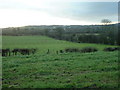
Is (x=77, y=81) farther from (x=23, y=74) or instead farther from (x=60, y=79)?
(x=23, y=74)

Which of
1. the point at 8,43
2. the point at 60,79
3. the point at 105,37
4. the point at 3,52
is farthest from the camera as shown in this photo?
the point at 105,37

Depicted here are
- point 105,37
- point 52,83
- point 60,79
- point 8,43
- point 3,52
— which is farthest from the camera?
point 105,37

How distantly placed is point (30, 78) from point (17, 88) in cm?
86

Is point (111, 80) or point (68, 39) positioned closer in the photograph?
point (111, 80)

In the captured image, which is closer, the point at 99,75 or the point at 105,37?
the point at 99,75

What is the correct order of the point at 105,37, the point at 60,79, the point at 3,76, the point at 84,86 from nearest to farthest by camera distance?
the point at 84,86 < the point at 60,79 < the point at 3,76 < the point at 105,37

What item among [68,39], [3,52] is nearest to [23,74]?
[3,52]

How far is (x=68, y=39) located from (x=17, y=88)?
56.3 feet

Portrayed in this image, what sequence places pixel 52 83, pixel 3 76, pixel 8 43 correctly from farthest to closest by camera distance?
pixel 8 43
pixel 3 76
pixel 52 83

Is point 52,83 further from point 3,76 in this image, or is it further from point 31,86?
point 3,76

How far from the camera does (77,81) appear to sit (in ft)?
15.4

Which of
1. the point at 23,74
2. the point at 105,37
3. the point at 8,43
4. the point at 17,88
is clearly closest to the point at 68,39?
the point at 105,37

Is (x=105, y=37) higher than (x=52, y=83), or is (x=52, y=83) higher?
(x=105, y=37)

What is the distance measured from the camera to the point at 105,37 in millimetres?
20547
